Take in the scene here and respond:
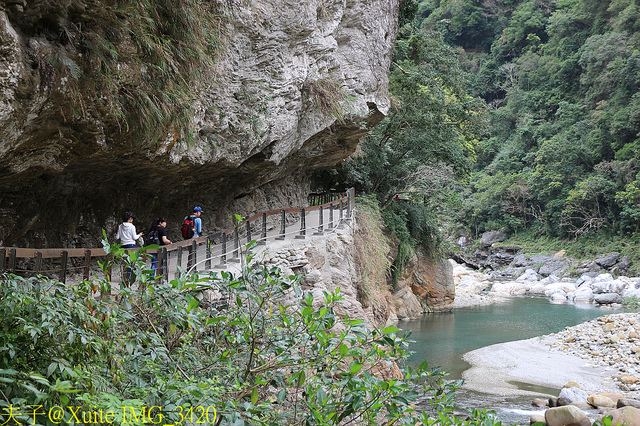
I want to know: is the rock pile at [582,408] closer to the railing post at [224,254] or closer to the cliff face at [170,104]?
the railing post at [224,254]

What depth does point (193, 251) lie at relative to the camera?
277 inches

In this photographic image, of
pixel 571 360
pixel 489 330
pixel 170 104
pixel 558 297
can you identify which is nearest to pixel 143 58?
pixel 170 104

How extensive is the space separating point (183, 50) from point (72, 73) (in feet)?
6.38

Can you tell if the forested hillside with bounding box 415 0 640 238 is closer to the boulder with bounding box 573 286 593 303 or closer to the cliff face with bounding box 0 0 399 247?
the boulder with bounding box 573 286 593 303

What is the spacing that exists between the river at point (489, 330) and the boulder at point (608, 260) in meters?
10.3

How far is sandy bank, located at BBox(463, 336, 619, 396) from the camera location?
35.1 feet

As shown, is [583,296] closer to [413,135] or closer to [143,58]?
[413,135]

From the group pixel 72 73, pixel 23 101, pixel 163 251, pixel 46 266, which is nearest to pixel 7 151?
pixel 23 101

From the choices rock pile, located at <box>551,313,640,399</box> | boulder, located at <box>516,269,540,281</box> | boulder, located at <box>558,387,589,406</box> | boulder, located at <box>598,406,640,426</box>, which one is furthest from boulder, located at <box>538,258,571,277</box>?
boulder, located at <box>598,406,640,426</box>

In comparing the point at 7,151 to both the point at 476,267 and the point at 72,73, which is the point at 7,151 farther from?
the point at 476,267

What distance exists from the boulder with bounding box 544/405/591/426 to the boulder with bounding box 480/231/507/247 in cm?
3958

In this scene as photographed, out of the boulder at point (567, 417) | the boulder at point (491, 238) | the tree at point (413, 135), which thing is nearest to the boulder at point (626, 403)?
the boulder at point (567, 417)

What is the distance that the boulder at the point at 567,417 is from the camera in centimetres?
776

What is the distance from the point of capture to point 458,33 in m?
64.1
